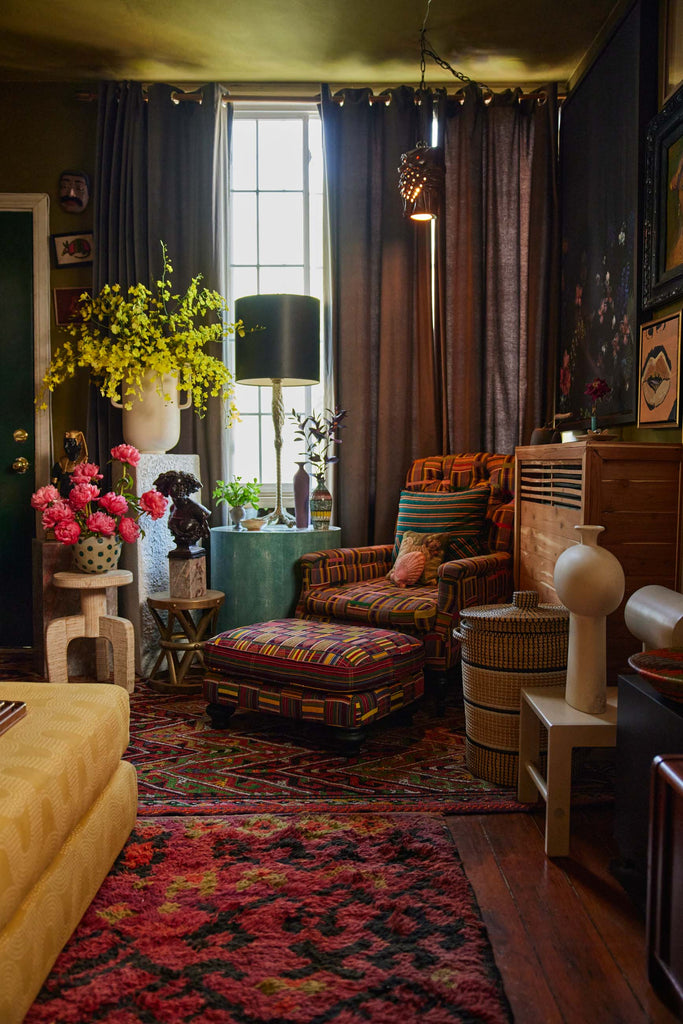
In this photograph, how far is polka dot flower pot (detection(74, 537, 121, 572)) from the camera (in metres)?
3.22

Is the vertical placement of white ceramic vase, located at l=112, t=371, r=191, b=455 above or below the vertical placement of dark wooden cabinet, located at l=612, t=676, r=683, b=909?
above

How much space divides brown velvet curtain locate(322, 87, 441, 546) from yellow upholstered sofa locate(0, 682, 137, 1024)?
7.90ft

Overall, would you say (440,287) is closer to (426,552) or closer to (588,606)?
(426,552)

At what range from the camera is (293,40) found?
3.72m

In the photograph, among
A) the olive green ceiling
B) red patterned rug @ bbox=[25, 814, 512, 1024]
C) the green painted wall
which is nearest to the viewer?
red patterned rug @ bbox=[25, 814, 512, 1024]

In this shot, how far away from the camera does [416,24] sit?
3594mm

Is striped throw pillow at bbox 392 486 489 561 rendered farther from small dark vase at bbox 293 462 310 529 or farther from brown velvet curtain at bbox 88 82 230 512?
brown velvet curtain at bbox 88 82 230 512

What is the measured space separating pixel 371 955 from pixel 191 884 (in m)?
0.49

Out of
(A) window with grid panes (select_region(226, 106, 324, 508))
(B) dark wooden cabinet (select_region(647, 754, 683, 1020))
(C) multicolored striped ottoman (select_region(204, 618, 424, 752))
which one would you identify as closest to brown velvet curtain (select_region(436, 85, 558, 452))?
(A) window with grid panes (select_region(226, 106, 324, 508))

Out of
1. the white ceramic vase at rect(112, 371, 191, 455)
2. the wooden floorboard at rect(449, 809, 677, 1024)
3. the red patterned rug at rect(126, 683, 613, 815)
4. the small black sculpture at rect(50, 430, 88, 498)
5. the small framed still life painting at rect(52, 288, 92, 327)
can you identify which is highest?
the small framed still life painting at rect(52, 288, 92, 327)

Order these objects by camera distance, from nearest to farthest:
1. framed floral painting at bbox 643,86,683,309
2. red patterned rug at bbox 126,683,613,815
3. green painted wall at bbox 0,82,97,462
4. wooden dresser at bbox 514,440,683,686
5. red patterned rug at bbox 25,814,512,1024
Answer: red patterned rug at bbox 25,814,512,1024, red patterned rug at bbox 126,683,613,815, wooden dresser at bbox 514,440,683,686, framed floral painting at bbox 643,86,683,309, green painted wall at bbox 0,82,97,462

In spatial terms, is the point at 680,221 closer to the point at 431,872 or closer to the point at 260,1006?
the point at 431,872

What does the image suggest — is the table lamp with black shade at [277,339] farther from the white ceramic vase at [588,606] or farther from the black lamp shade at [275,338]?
the white ceramic vase at [588,606]

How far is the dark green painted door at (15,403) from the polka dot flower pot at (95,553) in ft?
3.75
